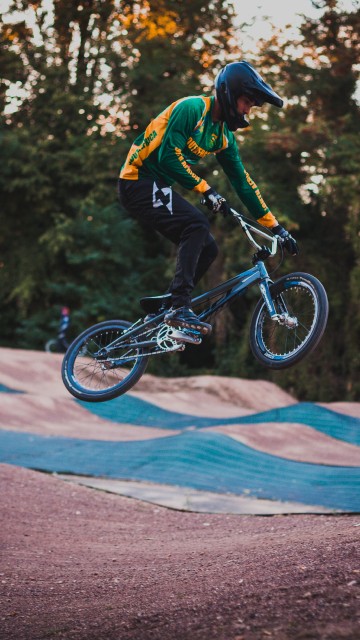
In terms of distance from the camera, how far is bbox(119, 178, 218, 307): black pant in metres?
6.00

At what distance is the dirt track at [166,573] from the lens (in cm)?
420

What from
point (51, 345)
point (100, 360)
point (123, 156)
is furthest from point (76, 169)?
point (100, 360)

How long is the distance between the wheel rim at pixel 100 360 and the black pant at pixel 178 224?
0.71 m

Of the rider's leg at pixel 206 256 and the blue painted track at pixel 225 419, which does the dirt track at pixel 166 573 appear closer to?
the rider's leg at pixel 206 256

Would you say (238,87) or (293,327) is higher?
Result: (238,87)

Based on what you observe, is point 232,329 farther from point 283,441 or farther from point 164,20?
point 164,20

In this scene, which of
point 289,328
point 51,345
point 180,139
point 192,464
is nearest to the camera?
point 180,139

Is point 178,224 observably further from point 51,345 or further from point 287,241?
point 51,345

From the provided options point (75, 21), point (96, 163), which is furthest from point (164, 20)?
point (96, 163)

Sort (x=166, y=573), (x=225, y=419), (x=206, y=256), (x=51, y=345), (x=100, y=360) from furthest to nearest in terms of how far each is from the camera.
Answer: (x=51, y=345) → (x=225, y=419) → (x=100, y=360) → (x=166, y=573) → (x=206, y=256)

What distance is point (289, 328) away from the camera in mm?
6047

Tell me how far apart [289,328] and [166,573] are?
213 centimetres

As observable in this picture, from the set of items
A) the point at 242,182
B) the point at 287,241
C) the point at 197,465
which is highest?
the point at 242,182

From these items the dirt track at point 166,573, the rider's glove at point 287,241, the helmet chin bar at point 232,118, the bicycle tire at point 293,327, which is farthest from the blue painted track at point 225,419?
the helmet chin bar at point 232,118
